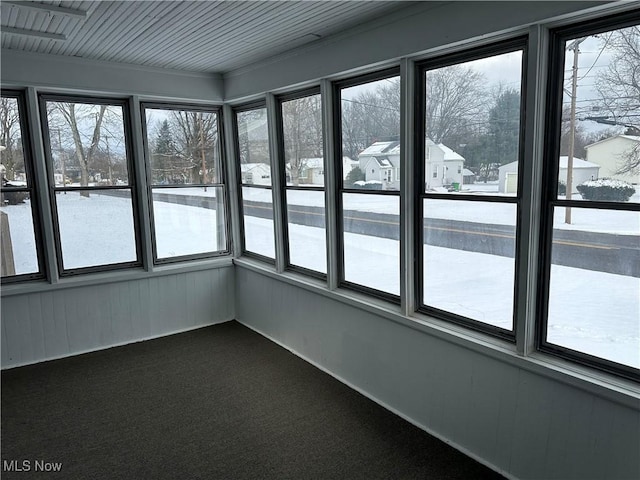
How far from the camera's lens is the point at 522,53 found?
2219mm

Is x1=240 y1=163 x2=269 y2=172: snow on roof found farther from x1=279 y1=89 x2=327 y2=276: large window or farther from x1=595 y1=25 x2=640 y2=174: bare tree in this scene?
x1=595 y1=25 x2=640 y2=174: bare tree

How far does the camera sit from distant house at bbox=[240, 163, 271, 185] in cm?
427

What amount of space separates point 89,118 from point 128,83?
0.48 metres

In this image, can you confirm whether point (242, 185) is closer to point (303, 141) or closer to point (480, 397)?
point (303, 141)

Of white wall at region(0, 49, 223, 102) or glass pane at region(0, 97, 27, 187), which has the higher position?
white wall at region(0, 49, 223, 102)

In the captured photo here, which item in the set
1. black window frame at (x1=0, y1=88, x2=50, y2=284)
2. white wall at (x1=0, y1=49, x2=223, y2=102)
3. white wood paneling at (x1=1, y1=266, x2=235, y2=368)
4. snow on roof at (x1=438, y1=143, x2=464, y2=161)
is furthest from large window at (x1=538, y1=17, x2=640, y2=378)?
black window frame at (x1=0, y1=88, x2=50, y2=284)

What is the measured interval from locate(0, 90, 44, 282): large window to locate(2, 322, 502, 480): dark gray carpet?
36.0 inches

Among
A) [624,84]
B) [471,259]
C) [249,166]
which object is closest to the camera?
[624,84]

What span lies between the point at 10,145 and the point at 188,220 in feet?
5.41

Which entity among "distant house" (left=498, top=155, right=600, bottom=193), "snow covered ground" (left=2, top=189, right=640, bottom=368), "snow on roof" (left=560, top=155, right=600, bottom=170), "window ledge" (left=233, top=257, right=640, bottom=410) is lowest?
"window ledge" (left=233, top=257, right=640, bottom=410)

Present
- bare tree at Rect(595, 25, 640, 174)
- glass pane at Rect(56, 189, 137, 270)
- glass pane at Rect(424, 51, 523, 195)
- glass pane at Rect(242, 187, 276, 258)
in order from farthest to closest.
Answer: glass pane at Rect(242, 187, 276, 258) < glass pane at Rect(56, 189, 137, 270) < glass pane at Rect(424, 51, 523, 195) < bare tree at Rect(595, 25, 640, 174)

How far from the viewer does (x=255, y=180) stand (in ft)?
14.7

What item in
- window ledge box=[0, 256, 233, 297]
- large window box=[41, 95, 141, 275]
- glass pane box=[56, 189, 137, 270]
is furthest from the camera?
glass pane box=[56, 189, 137, 270]

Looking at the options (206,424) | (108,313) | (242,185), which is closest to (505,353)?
(206,424)
